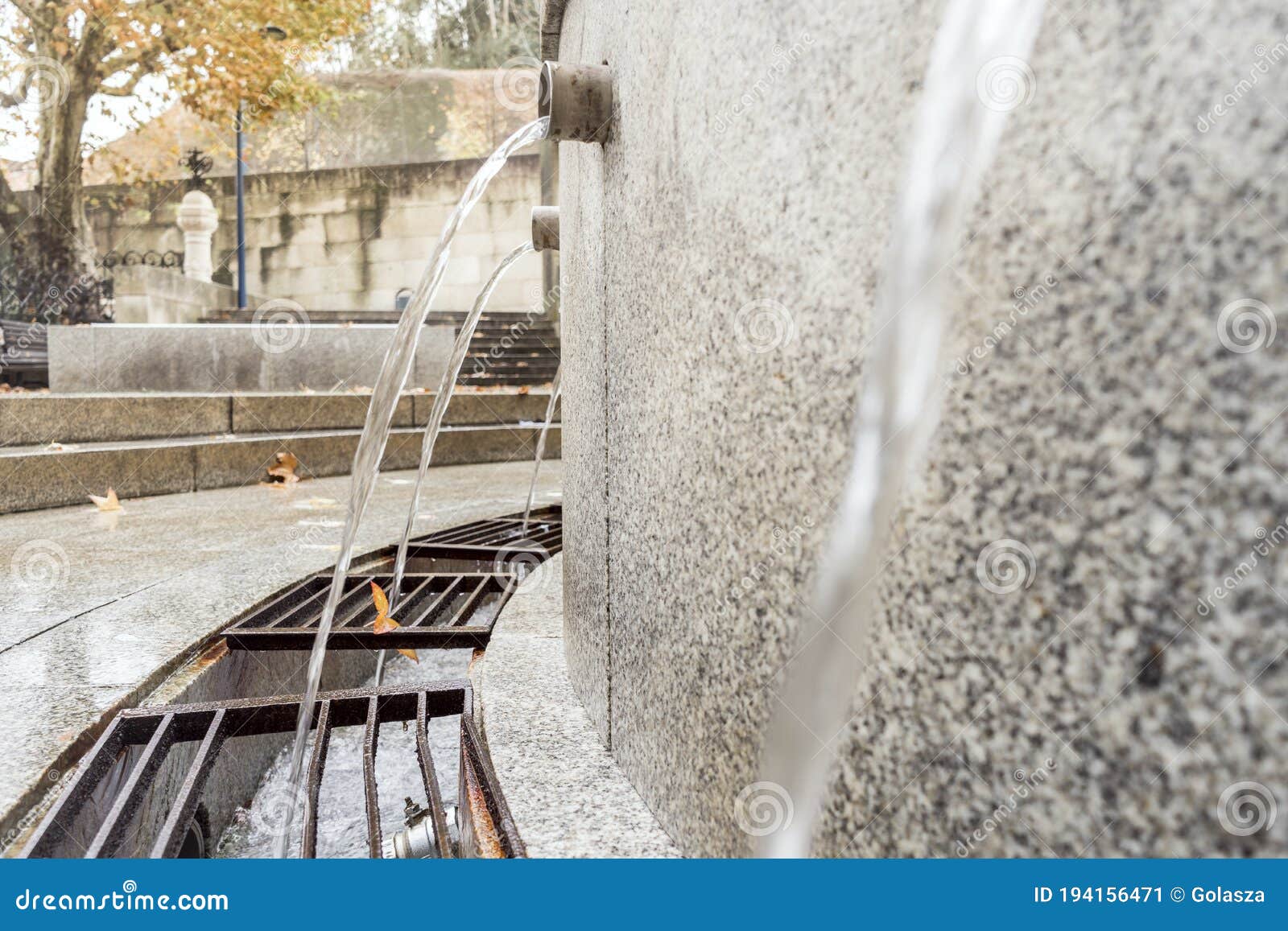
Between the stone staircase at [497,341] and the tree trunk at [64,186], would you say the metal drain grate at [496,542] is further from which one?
Result: the tree trunk at [64,186]

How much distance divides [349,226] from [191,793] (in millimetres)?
19329

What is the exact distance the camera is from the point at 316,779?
5.62ft

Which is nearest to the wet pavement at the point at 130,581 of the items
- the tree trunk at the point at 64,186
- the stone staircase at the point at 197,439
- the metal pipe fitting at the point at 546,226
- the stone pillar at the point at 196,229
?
the stone staircase at the point at 197,439

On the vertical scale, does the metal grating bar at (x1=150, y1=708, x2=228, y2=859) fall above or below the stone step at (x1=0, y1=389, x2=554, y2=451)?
below

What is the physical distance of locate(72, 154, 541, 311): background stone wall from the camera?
59.8 feet

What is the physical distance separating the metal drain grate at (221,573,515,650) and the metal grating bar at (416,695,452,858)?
1.95 ft

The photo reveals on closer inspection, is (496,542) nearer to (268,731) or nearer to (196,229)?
(268,731)

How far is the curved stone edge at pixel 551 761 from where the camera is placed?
1422 millimetres

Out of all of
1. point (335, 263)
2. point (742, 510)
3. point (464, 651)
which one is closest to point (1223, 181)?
point (742, 510)

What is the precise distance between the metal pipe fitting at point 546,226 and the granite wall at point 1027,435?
1843 millimetres

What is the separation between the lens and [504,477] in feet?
23.9

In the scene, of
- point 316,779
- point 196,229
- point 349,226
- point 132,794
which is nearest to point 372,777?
point 316,779

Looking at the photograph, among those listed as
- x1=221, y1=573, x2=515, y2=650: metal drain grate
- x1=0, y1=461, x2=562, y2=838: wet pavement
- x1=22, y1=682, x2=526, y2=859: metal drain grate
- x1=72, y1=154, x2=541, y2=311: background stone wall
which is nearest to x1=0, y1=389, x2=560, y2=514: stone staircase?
x1=0, y1=461, x2=562, y2=838: wet pavement

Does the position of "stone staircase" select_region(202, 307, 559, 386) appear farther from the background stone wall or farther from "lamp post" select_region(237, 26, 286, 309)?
the background stone wall
